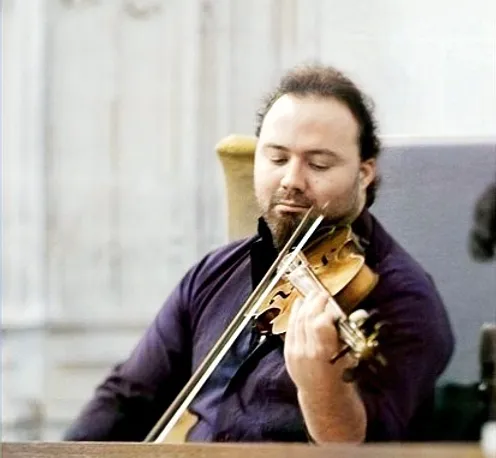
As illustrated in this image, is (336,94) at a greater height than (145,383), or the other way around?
(336,94)

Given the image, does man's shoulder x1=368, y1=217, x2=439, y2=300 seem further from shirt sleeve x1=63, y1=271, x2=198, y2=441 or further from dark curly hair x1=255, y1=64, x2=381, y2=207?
shirt sleeve x1=63, y1=271, x2=198, y2=441

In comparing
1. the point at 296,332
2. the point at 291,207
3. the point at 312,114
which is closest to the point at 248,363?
the point at 296,332

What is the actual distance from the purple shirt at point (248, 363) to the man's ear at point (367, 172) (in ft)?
0.11

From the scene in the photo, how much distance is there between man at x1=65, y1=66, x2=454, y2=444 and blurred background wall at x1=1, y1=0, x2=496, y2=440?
0.09 feet

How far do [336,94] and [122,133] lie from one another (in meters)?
0.25

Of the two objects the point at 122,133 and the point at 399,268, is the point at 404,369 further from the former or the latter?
the point at 122,133

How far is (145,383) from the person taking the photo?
110cm

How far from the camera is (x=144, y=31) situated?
3.72ft

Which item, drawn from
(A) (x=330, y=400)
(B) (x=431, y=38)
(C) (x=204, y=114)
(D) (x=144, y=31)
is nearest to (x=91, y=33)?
(D) (x=144, y=31)

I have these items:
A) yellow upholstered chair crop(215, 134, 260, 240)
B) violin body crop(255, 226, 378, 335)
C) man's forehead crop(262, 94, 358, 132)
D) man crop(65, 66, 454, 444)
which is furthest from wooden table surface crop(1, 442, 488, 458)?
man's forehead crop(262, 94, 358, 132)

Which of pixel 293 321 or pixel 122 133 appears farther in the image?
pixel 122 133

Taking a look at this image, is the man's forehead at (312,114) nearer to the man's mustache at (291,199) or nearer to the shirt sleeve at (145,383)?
the man's mustache at (291,199)

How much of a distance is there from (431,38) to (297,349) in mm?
363

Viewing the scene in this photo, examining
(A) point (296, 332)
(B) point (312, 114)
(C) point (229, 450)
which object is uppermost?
(B) point (312, 114)
